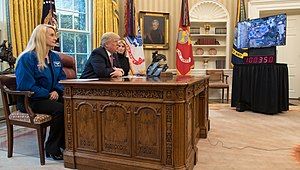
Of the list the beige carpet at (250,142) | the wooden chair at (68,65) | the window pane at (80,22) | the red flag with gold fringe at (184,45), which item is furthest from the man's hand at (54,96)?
the red flag with gold fringe at (184,45)

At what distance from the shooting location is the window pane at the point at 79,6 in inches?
209

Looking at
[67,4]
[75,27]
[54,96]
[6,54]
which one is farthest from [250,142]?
[67,4]

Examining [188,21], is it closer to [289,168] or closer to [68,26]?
[68,26]

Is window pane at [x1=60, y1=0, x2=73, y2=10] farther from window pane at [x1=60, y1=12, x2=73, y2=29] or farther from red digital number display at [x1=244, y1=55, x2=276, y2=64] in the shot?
red digital number display at [x1=244, y1=55, x2=276, y2=64]

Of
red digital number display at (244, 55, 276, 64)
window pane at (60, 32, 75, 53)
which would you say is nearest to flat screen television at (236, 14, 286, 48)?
red digital number display at (244, 55, 276, 64)

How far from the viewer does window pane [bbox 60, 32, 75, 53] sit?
200 inches

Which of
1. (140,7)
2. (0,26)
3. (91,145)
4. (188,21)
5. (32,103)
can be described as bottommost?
(91,145)

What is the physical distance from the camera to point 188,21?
20.5ft

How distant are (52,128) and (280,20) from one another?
4.11 m

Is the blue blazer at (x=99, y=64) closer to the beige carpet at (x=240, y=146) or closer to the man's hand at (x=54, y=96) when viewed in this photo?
the man's hand at (x=54, y=96)

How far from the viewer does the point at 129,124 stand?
205 centimetres

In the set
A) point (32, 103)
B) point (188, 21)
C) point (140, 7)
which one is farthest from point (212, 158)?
point (140, 7)

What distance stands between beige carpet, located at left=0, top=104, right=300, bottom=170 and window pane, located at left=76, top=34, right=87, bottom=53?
2309mm

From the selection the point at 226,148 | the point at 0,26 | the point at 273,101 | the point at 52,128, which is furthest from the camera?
the point at 273,101
